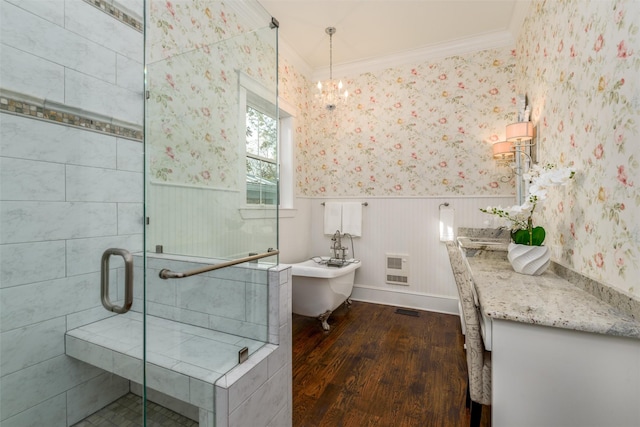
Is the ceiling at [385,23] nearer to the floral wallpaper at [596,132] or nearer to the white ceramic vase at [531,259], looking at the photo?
the floral wallpaper at [596,132]

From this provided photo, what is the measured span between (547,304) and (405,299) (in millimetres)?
2362

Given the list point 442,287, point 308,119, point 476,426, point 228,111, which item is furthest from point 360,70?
point 476,426

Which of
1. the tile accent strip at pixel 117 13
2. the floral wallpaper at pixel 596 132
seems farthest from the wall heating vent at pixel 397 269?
the tile accent strip at pixel 117 13

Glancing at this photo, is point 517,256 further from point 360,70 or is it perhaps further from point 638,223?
point 360,70

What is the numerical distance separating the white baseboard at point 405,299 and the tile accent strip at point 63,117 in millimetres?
2818

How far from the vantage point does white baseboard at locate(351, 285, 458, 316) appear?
3.06m

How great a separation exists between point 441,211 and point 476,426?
2.27 metres

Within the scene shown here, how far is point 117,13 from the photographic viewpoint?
5.29ft

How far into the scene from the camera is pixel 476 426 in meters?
1.19

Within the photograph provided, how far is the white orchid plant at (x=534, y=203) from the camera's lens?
137 centimetres

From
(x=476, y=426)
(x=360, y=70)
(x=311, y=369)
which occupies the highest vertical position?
(x=360, y=70)

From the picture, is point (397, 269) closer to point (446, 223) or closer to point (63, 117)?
point (446, 223)

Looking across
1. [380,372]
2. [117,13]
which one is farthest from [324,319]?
[117,13]

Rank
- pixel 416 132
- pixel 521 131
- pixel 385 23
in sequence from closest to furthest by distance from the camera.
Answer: pixel 521 131
pixel 385 23
pixel 416 132
